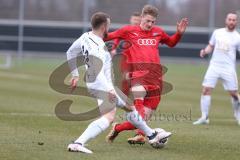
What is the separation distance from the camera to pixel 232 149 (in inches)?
448

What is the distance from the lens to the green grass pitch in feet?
34.5

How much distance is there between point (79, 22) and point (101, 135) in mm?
29168

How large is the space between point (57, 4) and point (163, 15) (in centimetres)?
632

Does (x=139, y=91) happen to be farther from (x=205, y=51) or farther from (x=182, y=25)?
(x=205, y=51)

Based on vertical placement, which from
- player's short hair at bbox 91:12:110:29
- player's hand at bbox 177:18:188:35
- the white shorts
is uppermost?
player's short hair at bbox 91:12:110:29

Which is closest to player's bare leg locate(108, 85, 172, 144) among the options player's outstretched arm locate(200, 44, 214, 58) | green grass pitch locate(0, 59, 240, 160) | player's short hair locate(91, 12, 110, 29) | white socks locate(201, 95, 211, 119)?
green grass pitch locate(0, 59, 240, 160)

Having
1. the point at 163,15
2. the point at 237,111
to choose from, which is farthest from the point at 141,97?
the point at 163,15

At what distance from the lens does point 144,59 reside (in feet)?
39.5

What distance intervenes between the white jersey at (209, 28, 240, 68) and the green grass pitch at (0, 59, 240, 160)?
50.3 inches

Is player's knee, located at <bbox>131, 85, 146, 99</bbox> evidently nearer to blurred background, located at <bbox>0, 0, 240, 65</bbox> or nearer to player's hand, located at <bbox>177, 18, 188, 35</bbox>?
player's hand, located at <bbox>177, 18, 188, 35</bbox>

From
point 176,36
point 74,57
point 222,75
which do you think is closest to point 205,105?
point 222,75

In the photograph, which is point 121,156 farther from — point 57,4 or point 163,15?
point 57,4

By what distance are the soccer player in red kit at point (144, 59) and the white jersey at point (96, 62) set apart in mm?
1481

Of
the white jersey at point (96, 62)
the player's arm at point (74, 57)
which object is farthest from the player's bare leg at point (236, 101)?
the white jersey at point (96, 62)
